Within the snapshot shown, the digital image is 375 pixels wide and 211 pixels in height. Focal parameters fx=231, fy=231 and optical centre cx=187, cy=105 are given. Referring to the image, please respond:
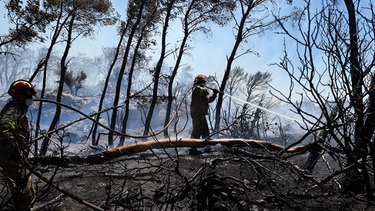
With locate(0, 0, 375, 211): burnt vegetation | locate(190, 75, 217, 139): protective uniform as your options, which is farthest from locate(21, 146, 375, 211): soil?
locate(190, 75, 217, 139): protective uniform

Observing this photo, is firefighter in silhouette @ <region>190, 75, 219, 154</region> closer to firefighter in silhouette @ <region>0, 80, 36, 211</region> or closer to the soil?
the soil

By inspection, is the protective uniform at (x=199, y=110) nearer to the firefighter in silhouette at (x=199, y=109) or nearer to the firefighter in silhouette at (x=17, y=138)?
the firefighter in silhouette at (x=199, y=109)

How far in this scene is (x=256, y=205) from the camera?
8.61 ft

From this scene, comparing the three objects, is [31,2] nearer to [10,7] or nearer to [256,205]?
[10,7]

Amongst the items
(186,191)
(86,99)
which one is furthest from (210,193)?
→ (86,99)

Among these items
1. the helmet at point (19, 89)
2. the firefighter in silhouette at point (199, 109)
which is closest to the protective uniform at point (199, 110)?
the firefighter in silhouette at point (199, 109)

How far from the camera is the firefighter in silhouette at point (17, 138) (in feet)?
7.57

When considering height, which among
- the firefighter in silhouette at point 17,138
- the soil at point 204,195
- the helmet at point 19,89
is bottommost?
the soil at point 204,195

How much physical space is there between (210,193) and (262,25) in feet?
31.5

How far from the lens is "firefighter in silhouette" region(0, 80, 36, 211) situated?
2309 millimetres

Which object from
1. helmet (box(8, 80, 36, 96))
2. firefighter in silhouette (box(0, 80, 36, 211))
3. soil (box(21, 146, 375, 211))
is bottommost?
soil (box(21, 146, 375, 211))

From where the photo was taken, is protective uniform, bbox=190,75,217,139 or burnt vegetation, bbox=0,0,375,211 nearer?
burnt vegetation, bbox=0,0,375,211

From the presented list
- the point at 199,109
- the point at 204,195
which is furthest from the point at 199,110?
the point at 204,195

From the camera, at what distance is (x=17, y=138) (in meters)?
2.51
